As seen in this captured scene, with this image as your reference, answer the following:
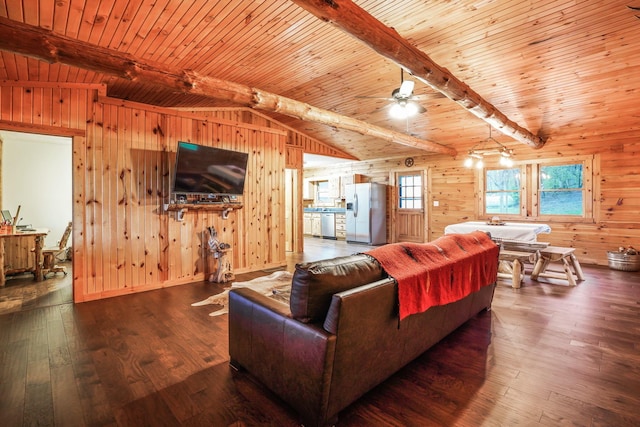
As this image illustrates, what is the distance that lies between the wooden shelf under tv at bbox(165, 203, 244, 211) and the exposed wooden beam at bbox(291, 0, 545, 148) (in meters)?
3.23

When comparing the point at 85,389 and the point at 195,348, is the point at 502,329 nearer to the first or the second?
the point at 195,348

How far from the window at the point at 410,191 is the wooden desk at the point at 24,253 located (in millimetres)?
Result: 7541

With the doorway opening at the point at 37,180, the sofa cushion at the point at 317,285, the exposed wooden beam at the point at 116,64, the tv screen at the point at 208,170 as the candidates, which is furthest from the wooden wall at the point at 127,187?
the sofa cushion at the point at 317,285

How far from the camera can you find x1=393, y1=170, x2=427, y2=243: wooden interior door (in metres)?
8.16

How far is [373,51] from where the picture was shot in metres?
3.90

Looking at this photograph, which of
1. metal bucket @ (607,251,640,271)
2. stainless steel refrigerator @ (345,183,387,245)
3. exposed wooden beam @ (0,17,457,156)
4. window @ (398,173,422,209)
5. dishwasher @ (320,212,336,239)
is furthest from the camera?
dishwasher @ (320,212,336,239)

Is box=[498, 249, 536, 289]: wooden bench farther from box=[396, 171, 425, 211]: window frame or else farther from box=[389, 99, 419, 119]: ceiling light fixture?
box=[396, 171, 425, 211]: window frame

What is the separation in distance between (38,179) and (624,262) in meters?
10.9

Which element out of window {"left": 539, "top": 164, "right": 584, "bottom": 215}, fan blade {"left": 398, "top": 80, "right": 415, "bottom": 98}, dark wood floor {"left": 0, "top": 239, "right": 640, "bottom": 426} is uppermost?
fan blade {"left": 398, "top": 80, "right": 415, "bottom": 98}

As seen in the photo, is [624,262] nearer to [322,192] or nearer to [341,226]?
[341,226]

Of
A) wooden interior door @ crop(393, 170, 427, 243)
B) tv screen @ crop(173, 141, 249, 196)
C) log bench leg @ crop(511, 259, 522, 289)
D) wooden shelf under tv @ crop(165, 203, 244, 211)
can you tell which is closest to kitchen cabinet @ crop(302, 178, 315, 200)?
wooden interior door @ crop(393, 170, 427, 243)

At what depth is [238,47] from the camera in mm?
3424

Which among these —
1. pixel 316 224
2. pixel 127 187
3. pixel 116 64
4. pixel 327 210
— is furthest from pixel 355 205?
pixel 116 64

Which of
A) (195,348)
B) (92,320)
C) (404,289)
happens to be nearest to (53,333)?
(92,320)
